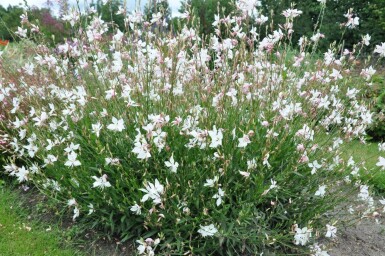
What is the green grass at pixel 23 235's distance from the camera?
3.21 m

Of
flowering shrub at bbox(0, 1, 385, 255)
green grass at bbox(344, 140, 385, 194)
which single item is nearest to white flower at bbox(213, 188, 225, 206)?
flowering shrub at bbox(0, 1, 385, 255)

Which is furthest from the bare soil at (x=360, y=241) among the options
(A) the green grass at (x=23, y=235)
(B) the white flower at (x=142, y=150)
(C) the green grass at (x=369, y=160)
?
(A) the green grass at (x=23, y=235)

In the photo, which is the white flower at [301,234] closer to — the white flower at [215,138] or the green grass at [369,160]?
the white flower at [215,138]

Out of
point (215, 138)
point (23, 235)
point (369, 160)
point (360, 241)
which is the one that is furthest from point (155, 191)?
point (369, 160)

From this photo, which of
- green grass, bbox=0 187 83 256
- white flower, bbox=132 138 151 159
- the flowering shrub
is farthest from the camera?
green grass, bbox=0 187 83 256

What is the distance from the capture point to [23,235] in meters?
3.40

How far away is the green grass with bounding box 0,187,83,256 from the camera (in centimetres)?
321

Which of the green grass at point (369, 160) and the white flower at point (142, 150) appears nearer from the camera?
the white flower at point (142, 150)

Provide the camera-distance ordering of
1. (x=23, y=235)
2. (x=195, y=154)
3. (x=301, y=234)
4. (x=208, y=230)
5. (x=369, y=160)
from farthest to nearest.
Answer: (x=369, y=160)
(x=23, y=235)
(x=195, y=154)
(x=301, y=234)
(x=208, y=230)

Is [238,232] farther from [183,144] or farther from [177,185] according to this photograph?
[183,144]

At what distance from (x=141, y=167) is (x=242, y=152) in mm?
746

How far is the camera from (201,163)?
10.2ft

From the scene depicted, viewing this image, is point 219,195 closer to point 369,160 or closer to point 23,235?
point 23,235

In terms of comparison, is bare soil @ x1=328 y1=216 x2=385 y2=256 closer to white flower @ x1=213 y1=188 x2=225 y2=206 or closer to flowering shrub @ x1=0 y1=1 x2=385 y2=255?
flowering shrub @ x1=0 y1=1 x2=385 y2=255
